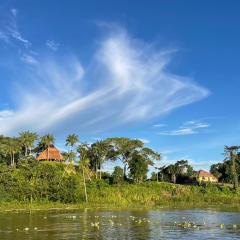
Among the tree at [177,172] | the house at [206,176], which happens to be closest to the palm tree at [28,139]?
the tree at [177,172]

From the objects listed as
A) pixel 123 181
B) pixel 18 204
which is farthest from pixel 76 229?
pixel 123 181

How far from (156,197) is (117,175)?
580 inches

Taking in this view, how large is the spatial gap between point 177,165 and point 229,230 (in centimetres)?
11710

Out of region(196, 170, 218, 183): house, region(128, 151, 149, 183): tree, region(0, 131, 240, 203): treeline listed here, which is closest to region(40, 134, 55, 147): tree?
region(0, 131, 240, 203): treeline

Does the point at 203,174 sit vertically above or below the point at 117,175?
above

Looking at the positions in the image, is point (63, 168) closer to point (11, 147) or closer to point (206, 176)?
point (11, 147)

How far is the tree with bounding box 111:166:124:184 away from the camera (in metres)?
126

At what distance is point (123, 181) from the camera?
127812 mm

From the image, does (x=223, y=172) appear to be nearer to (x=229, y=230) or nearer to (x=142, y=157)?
(x=142, y=157)

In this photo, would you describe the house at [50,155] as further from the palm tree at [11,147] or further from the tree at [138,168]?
the tree at [138,168]

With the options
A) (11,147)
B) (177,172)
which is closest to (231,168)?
(177,172)

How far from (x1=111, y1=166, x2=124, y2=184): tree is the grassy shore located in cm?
504

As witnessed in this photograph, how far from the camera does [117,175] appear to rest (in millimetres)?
127125

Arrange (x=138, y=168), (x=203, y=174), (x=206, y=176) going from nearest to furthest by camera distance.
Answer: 1. (x=138, y=168)
2. (x=206, y=176)
3. (x=203, y=174)
